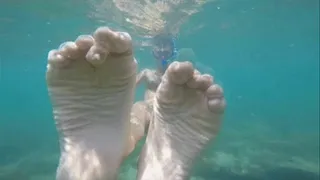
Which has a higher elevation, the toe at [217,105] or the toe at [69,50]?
the toe at [69,50]

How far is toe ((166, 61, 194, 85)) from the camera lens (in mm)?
3348

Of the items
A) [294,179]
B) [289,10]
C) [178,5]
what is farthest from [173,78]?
[289,10]

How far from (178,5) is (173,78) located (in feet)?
43.9

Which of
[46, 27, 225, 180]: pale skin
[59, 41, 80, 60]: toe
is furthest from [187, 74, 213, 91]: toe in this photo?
[59, 41, 80, 60]: toe

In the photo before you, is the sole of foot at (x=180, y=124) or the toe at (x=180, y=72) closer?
the toe at (x=180, y=72)

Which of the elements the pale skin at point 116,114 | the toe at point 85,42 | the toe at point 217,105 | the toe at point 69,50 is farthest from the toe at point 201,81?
the toe at point 69,50

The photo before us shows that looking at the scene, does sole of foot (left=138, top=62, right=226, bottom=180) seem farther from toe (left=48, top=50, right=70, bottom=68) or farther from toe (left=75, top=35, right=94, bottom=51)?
toe (left=48, top=50, right=70, bottom=68)

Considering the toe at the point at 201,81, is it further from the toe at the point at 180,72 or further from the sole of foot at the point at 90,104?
the sole of foot at the point at 90,104

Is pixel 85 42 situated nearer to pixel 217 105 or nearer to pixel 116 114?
pixel 116 114

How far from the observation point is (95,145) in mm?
3834

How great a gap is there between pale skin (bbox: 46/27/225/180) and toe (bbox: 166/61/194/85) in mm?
11

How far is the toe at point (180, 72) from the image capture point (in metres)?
3.35

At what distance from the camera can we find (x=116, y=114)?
3.87m

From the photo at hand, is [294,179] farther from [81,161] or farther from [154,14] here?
[154,14]
